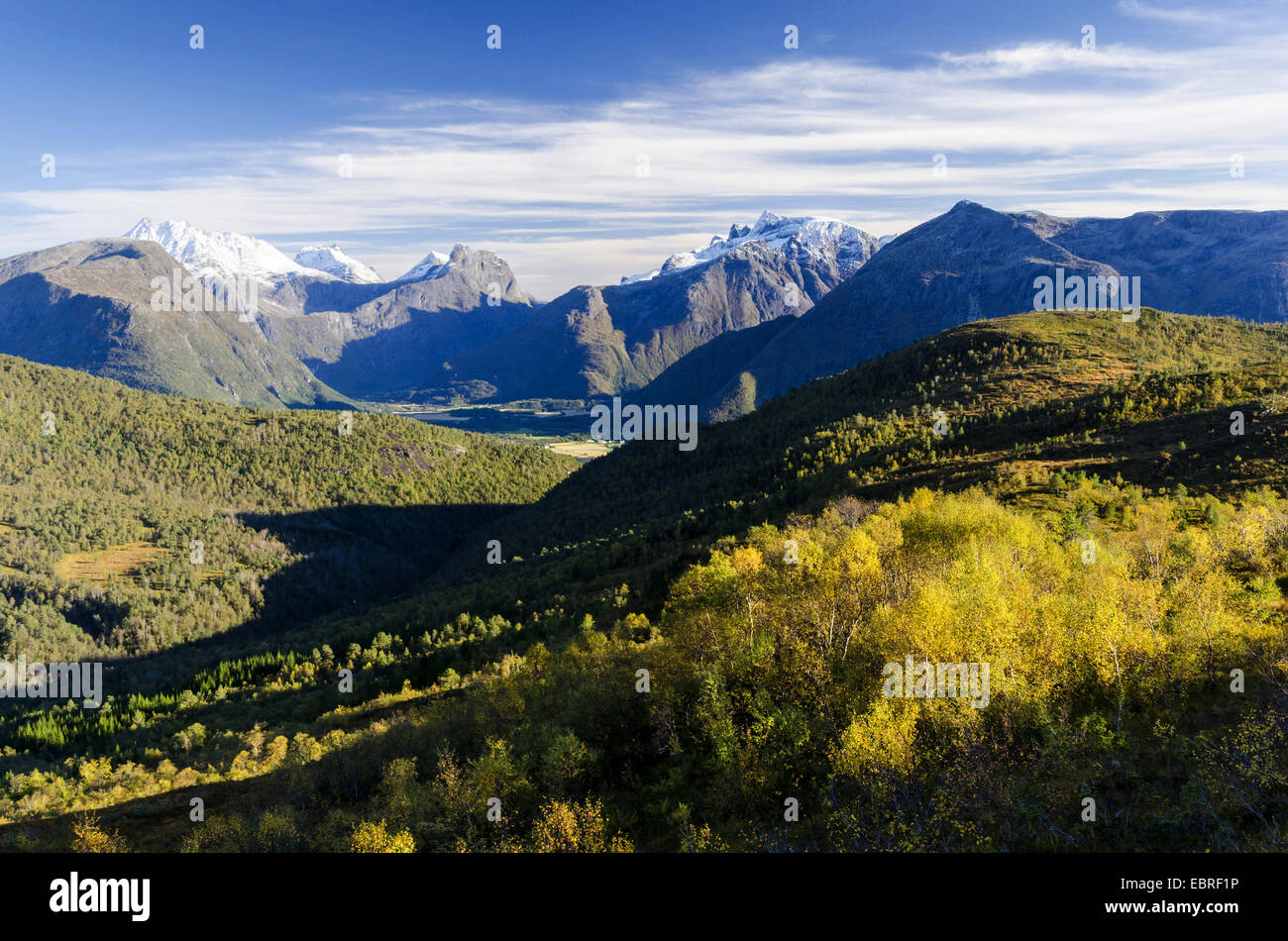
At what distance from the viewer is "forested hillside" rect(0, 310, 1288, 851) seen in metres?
29.3

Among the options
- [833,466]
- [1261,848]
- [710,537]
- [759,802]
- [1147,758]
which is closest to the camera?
[1261,848]

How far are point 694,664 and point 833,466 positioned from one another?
68.9 metres

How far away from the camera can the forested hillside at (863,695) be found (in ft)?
96.3

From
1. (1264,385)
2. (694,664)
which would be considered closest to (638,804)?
(694,664)

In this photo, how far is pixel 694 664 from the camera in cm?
4644

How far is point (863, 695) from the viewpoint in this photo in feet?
117
